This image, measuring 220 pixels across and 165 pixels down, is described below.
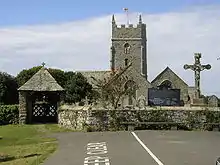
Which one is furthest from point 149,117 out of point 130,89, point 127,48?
point 127,48

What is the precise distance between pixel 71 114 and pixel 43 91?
30.2 feet

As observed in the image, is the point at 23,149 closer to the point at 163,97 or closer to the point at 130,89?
the point at 163,97

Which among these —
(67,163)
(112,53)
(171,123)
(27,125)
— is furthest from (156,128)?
(112,53)

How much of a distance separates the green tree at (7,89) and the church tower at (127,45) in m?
34.7

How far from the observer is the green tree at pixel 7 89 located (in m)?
73.2

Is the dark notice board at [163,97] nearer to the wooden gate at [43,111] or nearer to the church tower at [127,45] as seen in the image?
the wooden gate at [43,111]

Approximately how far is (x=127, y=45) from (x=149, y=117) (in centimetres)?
7378

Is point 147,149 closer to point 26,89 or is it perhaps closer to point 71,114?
point 71,114

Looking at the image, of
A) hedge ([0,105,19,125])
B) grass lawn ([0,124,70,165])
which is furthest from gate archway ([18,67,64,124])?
grass lawn ([0,124,70,165])

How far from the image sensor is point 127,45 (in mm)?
109375

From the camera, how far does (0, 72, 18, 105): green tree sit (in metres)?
73.2

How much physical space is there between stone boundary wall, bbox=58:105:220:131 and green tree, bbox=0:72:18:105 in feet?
125

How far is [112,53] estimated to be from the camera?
110 metres

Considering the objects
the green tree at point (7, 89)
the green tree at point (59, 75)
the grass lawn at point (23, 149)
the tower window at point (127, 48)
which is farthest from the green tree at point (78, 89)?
the grass lawn at point (23, 149)
